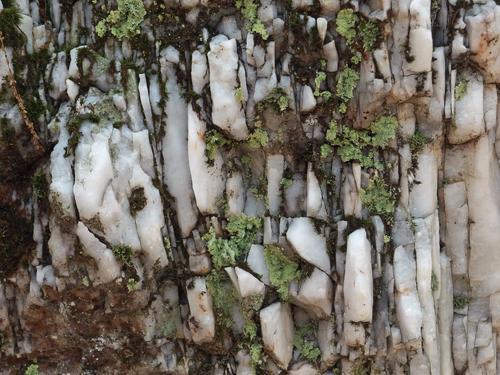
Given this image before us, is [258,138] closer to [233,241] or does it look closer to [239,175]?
[239,175]

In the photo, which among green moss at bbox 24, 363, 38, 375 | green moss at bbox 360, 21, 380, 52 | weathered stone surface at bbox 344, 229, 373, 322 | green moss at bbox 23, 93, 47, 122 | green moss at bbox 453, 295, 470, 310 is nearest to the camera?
weathered stone surface at bbox 344, 229, 373, 322

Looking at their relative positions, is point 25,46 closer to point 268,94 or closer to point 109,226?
point 109,226

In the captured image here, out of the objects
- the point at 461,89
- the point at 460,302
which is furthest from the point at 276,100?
the point at 460,302

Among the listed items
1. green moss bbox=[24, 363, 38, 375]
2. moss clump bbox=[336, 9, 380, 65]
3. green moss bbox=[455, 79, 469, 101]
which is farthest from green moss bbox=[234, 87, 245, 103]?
green moss bbox=[24, 363, 38, 375]

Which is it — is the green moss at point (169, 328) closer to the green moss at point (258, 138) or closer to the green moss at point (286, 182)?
Result: the green moss at point (286, 182)

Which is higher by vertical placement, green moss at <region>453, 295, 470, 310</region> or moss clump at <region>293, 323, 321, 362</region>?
green moss at <region>453, 295, 470, 310</region>

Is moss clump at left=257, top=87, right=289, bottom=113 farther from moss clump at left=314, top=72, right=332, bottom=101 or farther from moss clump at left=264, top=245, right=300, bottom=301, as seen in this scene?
moss clump at left=264, top=245, right=300, bottom=301

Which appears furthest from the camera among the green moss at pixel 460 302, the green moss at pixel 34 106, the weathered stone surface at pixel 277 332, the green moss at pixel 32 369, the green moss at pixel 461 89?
the green moss at pixel 460 302

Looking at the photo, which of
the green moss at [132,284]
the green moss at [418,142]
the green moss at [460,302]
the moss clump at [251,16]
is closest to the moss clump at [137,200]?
the green moss at [132,284]
